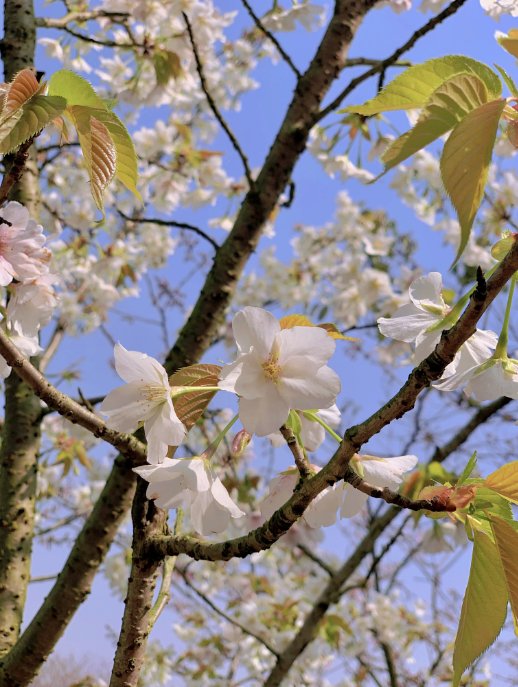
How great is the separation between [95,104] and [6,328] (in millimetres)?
361

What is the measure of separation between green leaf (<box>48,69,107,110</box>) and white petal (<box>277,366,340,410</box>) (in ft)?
0.96

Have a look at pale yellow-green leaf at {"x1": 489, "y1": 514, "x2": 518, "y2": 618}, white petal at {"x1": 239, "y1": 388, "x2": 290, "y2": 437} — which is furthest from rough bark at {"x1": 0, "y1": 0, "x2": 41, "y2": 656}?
pale yellow-green leaf at {"x1": 489, "y1": 514, "x2": 518, "y2": 618}

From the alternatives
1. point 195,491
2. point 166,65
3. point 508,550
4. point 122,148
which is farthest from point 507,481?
point 166,65

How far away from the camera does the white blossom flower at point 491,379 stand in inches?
23.8

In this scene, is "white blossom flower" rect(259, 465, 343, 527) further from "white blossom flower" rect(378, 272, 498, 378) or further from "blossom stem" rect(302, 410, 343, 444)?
"white blossom flower" rect(378, 272, 498, 378)

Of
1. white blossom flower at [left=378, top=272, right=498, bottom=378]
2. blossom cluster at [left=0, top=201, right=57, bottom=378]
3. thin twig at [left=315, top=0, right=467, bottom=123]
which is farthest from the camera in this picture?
thin twig at [left=315, top=0, right=467, bottom=123]

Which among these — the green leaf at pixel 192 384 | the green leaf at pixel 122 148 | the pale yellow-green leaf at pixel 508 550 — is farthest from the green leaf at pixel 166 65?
the pale yellow-green leaf at pixel 508 550

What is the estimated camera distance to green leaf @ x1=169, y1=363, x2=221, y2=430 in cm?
60

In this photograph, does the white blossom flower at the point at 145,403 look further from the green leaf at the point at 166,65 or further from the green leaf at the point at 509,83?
the green leaf at the point at 166,65

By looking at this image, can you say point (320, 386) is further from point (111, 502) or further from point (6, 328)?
point (111, 502)

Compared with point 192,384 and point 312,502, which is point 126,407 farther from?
point 312,502

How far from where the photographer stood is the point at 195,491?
61 cm

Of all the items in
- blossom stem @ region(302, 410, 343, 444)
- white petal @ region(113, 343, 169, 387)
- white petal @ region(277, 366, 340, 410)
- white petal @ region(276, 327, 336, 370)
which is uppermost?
blossom stem @ region(302, 410, 343, 444)

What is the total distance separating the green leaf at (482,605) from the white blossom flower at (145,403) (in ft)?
0.87
